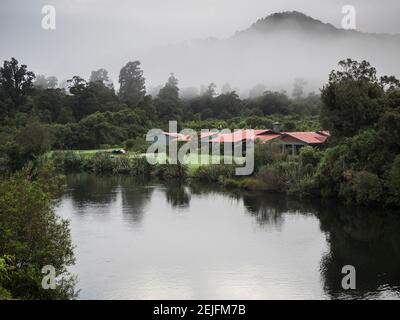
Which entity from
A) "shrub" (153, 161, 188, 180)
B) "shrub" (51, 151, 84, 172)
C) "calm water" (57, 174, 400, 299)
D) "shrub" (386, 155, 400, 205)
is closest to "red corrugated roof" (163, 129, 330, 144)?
"shrub" (153, 161, 188, 180)

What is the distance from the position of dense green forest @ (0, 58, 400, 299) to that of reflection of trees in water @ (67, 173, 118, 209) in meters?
2.33

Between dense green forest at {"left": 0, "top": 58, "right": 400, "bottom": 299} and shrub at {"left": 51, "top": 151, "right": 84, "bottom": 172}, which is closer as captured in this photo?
dense green forest at {"left": 0, "top": 58, "right": 400, "bottom": 299}

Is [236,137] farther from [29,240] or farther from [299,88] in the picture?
[299,88]

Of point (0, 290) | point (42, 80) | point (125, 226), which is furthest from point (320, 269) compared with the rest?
point (42, 80)

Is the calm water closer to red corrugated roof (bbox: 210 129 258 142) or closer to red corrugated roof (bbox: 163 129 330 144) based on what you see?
red corrugated roof (bbox: 163 129 330 144)

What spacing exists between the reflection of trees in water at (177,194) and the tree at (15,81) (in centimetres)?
3506

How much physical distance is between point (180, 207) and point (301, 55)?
107373 millimetres

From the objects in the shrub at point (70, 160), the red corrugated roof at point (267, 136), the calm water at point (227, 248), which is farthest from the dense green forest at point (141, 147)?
the red corrugated roof at point (267, 136)

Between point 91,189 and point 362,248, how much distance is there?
21515 millimetres

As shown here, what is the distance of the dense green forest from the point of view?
47.3 feet

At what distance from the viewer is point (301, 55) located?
432 ft

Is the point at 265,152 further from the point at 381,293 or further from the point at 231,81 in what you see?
the point at 231,81

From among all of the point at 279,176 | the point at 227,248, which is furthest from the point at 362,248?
the point at 279,176

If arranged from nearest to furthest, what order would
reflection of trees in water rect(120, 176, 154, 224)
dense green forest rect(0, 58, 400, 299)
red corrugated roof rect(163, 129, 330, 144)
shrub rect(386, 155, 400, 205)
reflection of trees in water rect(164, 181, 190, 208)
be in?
1. dense green forest rect(0, 58, 400, 299)
2. shrub rect(386, 155, 400, 205)
3. reflection of trees in water rect(120, 176, 154, 224)
4. reflection of trees in water rect(164, 181, 190, 208)
5. red corrugated roof rect(163, 129, 330, 144)
